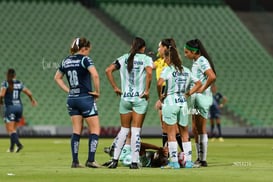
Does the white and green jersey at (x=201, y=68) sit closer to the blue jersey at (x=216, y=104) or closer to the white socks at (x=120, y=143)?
the white socks at (x=120, y=143)

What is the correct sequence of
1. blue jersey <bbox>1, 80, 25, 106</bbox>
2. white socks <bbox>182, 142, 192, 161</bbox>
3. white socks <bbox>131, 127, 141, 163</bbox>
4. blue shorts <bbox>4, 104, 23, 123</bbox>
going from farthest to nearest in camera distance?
blue shorts <bbox>4, 104, 23, 123</bbox> → blue jersey <bbox>1, 80, 25, 106</bbox> → white socks <bbox>182, 142, 192, 161</bbox> → white socks <bbox>131, 127, 141, 163</bbox>

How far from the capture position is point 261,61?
4391cm

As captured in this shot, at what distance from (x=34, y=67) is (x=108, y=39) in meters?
4.70

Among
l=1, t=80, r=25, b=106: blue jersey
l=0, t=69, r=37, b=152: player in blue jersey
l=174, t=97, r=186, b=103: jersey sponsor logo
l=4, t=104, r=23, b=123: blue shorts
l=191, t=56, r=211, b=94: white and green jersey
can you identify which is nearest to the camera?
l=174, t=97, r=186, b=103: jersey sponsor logo

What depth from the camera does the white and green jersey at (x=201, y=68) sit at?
54.4 ft

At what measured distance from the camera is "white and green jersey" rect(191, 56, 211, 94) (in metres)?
16.6

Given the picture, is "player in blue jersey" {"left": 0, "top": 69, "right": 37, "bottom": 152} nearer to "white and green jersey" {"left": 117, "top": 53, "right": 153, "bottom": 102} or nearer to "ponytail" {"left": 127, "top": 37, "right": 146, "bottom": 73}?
"white and green jersey" {"left": 117, "top": 53, "right": 153, "bottom": 102}

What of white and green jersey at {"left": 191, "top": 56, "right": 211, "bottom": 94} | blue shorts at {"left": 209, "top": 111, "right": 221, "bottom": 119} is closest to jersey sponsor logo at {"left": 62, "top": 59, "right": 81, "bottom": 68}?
white and green jersey at {"left": 191, "top": 56, "right": 211, "bottom": 94}

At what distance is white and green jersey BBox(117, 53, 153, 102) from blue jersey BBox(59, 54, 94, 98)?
0.69 metres

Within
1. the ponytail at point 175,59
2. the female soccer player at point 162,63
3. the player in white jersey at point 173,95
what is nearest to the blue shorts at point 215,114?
the female soccer player at point 162,63

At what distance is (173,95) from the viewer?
16000 millimetres

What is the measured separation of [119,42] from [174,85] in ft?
88.6

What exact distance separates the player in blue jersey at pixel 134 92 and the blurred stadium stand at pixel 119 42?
2198 cm

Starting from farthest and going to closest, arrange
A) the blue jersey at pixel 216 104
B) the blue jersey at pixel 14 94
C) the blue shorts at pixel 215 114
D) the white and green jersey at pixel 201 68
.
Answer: the blue jersey at pixel 216 104 → the blue shorts at pixel 215 114 → the blue jersey at pixel 14 94 → the white and green jersey at pixel 201 68
